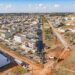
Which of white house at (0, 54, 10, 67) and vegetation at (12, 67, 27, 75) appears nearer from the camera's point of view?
vegetation at (12, 67, 27, 75)

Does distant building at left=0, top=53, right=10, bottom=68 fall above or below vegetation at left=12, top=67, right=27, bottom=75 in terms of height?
below

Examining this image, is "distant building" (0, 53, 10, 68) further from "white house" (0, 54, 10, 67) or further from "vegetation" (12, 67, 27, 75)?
"vegetation" (12, 67, 27, 75)

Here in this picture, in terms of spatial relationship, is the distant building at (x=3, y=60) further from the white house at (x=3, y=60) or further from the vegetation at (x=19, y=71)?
the vegetation at (x=19, y=71)

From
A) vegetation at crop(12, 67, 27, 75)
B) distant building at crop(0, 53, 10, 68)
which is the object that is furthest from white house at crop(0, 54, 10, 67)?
vegetation at crop(12, 67, 27, 75)

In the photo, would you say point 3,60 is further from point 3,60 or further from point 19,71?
point 19,71

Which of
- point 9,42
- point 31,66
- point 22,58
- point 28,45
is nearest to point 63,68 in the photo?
point 31,66

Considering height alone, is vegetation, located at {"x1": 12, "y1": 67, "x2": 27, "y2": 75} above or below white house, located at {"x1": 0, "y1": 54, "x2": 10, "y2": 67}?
above

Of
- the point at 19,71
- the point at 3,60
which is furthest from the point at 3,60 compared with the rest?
the point at 19,71

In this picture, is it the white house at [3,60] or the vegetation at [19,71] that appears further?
the white house at [3,60]

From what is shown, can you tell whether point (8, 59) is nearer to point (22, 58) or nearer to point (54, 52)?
point (22, 58)

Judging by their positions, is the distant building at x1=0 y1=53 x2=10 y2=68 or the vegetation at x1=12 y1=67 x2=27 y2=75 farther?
the distant building at x1=0 y1=53 x2=10 y2=68

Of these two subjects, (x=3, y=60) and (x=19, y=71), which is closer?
(x=19, y=71)

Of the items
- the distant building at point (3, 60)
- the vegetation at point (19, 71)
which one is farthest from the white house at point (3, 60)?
the vegetation at point (19, 71)
